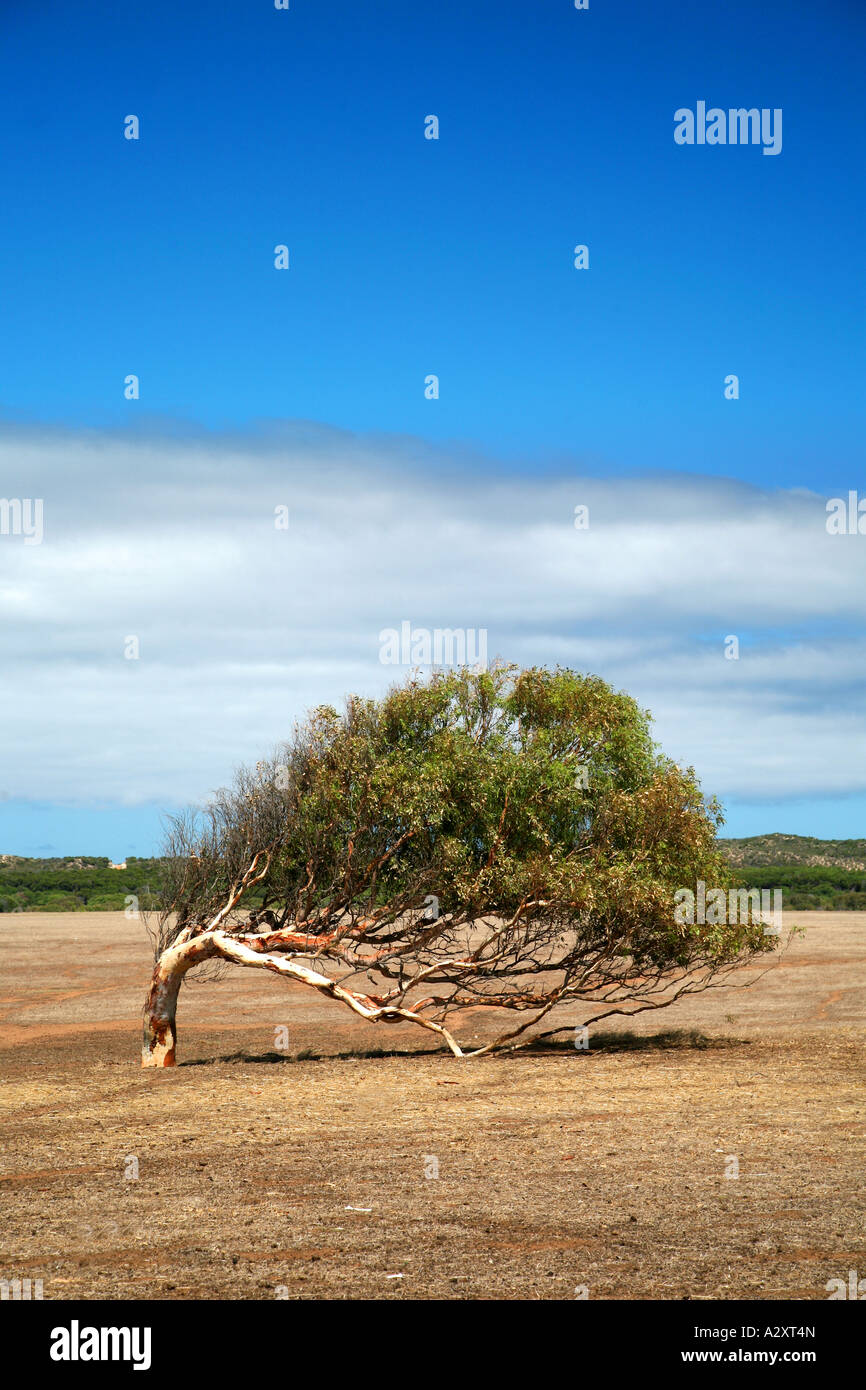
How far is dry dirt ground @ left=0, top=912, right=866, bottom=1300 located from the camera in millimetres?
8414

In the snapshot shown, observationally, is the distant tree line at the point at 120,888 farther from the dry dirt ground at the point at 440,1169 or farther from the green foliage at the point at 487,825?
the dry dirt ground at the point at 440,1169

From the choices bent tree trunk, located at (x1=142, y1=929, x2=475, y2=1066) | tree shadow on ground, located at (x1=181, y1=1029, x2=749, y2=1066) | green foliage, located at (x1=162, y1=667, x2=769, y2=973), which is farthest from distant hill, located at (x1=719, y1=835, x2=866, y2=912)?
bent tree trunk, located at (x1=142, y1=929, x2=475, y2=1066)

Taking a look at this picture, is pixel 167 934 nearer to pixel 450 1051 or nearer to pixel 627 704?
pixel 450 1051

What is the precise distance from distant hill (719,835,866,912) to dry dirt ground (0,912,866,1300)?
3525 cm

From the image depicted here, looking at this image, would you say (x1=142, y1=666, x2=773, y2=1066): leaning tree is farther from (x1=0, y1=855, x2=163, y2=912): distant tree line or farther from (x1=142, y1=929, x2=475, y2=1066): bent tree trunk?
(x1=0, y1=855, x2=163, y2=912): distant tree line

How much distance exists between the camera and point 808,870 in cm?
9288

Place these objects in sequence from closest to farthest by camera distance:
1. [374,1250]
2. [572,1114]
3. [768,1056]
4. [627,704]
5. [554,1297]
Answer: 1. [554,1297]
2. [374,1250]
3. [572,1114]
4. [768,1056]
5. [627,704]

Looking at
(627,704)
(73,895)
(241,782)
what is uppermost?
(627,704)

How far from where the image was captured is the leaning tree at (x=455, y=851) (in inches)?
824

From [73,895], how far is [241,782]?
72.7 metres

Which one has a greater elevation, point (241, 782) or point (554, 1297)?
point (241, 782)

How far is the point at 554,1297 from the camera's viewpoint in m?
7.77

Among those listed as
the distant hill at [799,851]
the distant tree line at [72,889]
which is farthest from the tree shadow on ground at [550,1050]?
the distant hill at [799,851]
